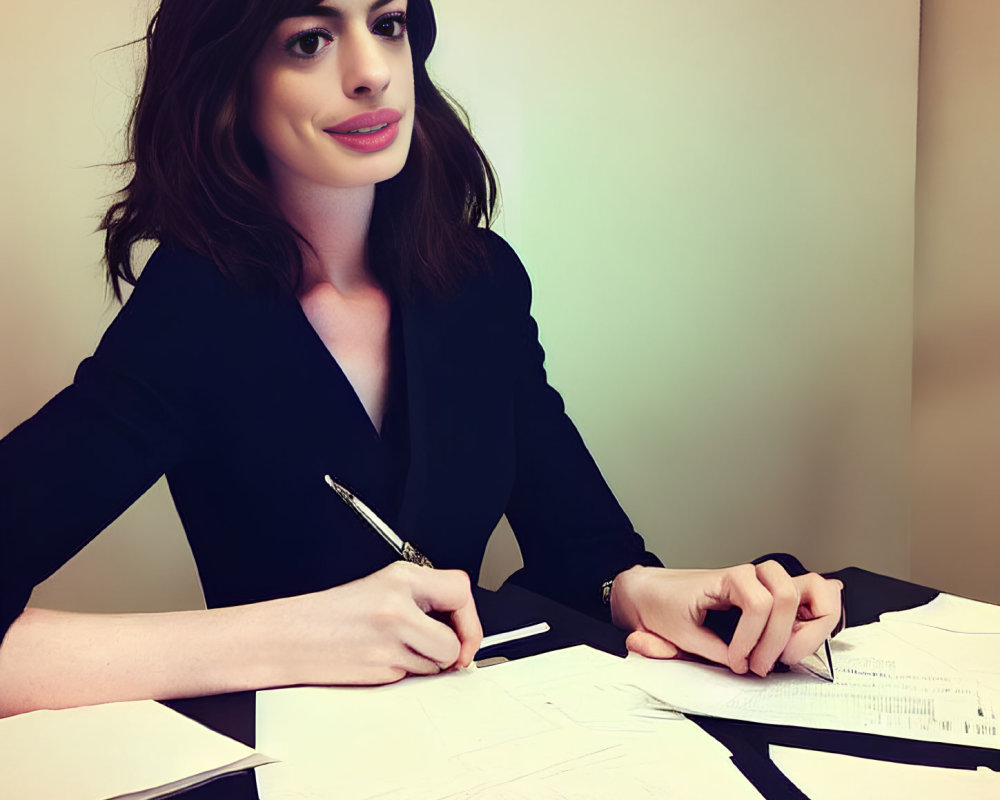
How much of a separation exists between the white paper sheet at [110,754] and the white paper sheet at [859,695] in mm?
320

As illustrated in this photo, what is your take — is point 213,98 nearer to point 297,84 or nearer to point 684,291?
point 297,84

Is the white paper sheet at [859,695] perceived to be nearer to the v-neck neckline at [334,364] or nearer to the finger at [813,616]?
the finger at [813,616]

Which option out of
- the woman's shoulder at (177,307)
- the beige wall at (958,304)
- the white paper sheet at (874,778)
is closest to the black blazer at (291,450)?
the woman's shoulder at (177,307)

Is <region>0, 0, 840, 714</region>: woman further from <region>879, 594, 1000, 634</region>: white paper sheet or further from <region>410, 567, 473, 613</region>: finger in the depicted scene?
<region>879, 594, 1000, 634</region>: white paper sheet

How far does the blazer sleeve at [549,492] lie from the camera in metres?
1.05

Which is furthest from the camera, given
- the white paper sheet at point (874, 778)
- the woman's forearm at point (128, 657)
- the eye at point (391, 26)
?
the eye at point (391, 26)

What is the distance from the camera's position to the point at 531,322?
1.18 m

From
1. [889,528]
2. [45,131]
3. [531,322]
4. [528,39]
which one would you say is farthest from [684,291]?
[45,131]

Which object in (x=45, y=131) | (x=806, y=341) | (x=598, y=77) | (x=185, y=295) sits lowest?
(x=806, y=341)

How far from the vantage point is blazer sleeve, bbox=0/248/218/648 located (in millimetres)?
756

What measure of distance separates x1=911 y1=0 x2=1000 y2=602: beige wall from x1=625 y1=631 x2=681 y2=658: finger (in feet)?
3.20

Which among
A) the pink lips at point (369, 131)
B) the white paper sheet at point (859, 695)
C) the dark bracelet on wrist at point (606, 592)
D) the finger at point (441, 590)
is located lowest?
the dark bracelet on wrist at point (606, 592)

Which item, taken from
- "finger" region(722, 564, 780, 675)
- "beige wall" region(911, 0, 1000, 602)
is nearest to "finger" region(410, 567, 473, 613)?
"finger" region(722, 564, 780, 675)

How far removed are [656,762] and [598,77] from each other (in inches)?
39.3
